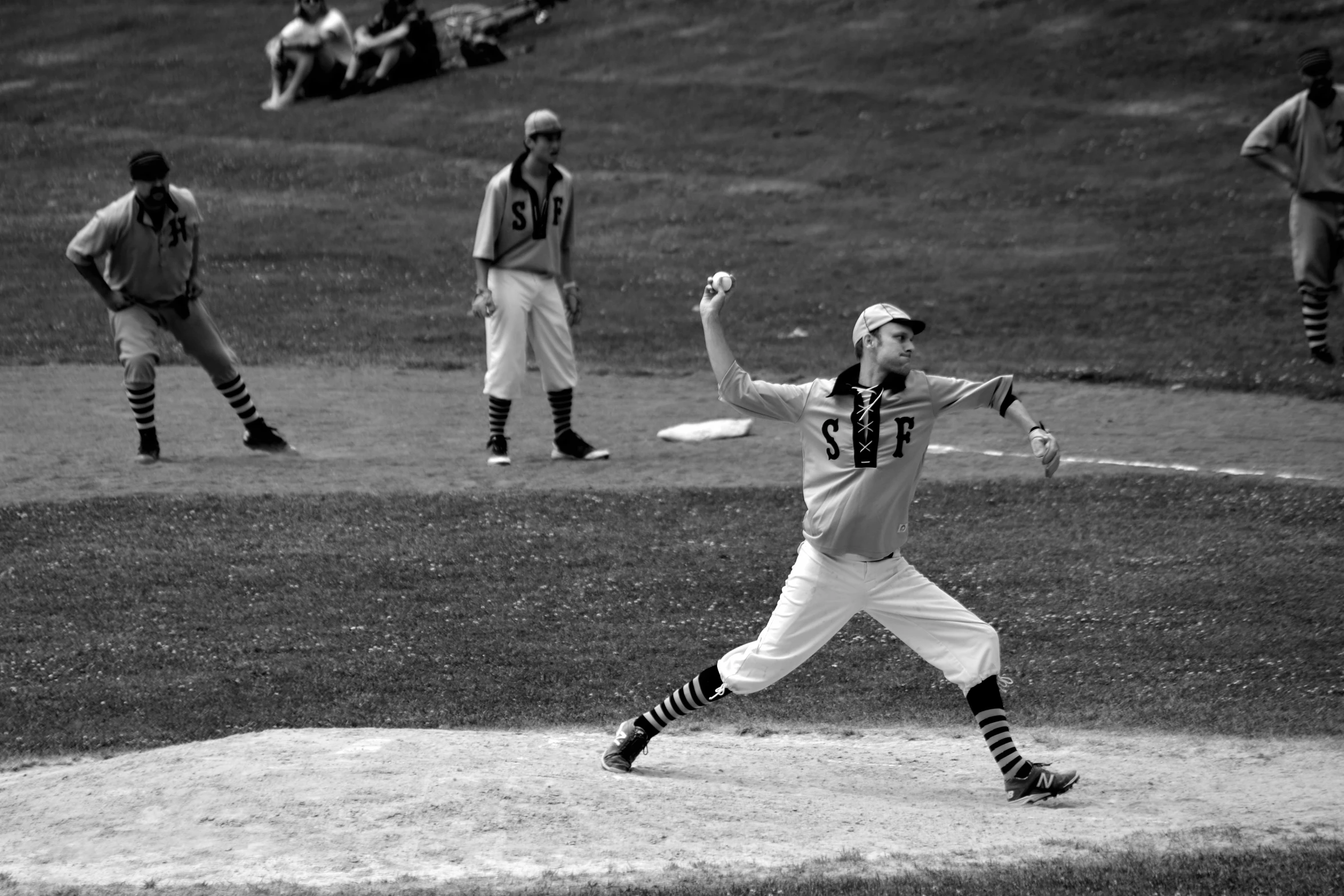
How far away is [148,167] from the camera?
1127 cm

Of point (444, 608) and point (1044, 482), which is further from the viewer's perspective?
point (1044, 482)

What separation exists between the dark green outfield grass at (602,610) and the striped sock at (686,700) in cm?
101

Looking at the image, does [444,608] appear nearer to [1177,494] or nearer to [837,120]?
[1177,494]

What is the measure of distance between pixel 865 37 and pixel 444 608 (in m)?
21.2

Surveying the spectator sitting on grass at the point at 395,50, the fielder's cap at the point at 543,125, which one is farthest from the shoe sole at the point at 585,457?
the spectator sitting on grass at the point at 395,50

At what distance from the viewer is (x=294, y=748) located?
696 centimetres

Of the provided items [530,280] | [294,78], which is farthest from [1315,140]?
[294,78]

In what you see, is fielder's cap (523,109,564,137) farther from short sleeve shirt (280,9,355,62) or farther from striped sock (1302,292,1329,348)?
short sleeve shirt (280,9,355,62)

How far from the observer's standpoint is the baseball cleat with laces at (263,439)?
12.5 metres

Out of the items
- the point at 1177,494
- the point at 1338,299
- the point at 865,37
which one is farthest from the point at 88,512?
the point at 865,37

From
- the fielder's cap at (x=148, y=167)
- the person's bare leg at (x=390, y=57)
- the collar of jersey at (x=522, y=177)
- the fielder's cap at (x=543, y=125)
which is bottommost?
the collar of jersey at (x=522, y=177)

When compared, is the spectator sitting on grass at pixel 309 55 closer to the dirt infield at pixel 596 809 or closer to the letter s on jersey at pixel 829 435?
the dirt infield at pixel 596 809

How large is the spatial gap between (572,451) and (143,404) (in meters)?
3.24

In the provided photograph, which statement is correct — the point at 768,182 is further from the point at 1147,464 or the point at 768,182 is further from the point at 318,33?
the point at 1147,464
